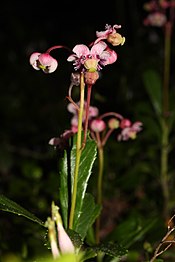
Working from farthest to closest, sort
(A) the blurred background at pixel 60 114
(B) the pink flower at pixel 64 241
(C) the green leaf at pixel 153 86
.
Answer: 1. (C) the green leaf at pixel 153 86
2. (A) the blurred background at pixel 60 114
3. (B) the pink flower at pixel 64 241

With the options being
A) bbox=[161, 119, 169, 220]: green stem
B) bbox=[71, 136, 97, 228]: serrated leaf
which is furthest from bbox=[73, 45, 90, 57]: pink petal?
bbox=[161, 119, 169, 220]: green stem

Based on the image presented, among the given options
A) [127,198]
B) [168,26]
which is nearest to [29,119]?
[127,198]

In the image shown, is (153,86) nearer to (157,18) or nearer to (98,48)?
(157,18)

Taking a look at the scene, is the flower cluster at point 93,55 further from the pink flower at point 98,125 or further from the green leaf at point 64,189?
the pink flower at point 98,125

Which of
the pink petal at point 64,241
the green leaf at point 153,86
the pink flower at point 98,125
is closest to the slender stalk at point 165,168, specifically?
the green leaf at point 153,86

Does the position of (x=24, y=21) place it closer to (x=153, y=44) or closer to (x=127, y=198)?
(x=153, y=44)

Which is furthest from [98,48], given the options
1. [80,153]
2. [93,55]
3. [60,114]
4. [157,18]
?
[60,114]

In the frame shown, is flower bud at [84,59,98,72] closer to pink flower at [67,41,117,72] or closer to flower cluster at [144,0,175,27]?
pink flower at [67,41,117,72]
